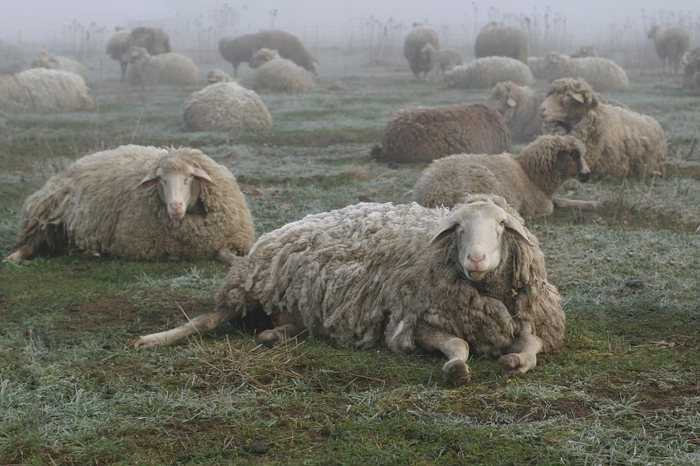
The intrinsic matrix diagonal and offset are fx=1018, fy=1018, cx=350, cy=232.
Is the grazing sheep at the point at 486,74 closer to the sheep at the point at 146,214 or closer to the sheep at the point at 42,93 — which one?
the sheep at the point at 42,93

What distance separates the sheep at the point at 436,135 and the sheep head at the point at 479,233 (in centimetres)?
786

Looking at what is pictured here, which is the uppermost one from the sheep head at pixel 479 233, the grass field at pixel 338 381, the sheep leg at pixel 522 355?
the sheep head at pixel 479 233

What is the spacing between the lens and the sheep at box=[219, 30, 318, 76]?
109 feet

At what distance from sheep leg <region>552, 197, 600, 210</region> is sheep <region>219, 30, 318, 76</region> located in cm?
2293

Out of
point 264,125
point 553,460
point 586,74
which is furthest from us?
point 586,74

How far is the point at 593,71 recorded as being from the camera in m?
24.6

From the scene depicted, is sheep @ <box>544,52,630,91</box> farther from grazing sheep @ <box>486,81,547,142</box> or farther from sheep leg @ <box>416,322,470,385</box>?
sheep leg @ <box>416,322,470,385</box>

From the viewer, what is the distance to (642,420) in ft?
15.3

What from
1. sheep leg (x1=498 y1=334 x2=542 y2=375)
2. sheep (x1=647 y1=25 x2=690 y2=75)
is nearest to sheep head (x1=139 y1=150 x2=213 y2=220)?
sheep leg (x1=498 y1=334 x2=542 y2=375)

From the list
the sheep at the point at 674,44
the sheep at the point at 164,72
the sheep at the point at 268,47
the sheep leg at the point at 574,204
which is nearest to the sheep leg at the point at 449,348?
the sheep leg at the point at 574,204

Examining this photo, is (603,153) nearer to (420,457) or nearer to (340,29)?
(420,457)

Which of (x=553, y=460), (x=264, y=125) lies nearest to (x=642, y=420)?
(x=553, y=460)

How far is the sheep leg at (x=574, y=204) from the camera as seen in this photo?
10633mm

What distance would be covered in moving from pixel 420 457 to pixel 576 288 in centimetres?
344
